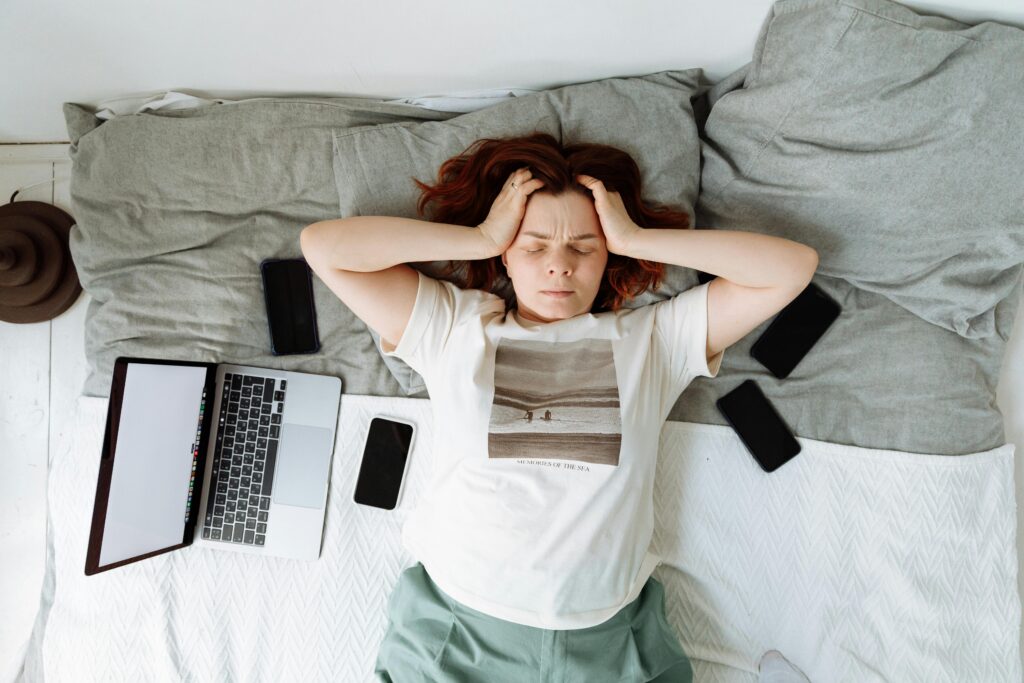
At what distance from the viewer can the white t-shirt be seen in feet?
3.62

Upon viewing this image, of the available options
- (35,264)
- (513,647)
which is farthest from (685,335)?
(35,264)

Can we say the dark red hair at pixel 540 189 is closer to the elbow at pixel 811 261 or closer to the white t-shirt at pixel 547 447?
the white t-shirt at pixel 547 447

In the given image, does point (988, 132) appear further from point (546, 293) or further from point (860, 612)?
point (860, 612)

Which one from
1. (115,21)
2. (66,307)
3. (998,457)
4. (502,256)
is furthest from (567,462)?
(66,307)

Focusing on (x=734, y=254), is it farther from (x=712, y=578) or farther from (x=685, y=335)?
(x=712, y=578)

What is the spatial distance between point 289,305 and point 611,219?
0.72 metres

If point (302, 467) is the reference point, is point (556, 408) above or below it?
above

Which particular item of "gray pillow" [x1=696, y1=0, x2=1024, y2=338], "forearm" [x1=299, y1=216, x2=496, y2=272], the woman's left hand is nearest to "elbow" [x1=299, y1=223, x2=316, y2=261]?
"forearm" [x1=299, y1=216, x2=496, y2=272]

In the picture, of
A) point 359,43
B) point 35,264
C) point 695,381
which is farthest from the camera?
point 35,264

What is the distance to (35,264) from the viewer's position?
4.74 feet

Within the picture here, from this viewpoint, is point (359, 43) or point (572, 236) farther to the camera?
point (359, 43)

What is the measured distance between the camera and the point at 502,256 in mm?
1214

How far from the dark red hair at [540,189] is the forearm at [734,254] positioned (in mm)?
101

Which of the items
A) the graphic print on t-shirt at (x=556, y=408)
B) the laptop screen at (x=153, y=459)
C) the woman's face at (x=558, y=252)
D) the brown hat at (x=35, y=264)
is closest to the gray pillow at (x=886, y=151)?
the woman's face at (x=558, y=252)
